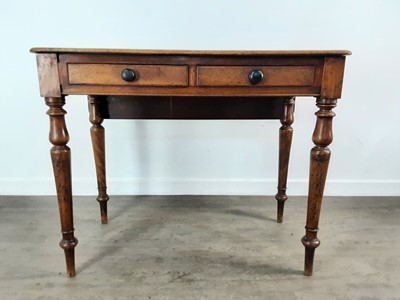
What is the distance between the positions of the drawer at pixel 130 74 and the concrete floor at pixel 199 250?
69 centimetres

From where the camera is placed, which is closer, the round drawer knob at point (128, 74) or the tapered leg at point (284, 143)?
the round drawer knob at point (128, 74)

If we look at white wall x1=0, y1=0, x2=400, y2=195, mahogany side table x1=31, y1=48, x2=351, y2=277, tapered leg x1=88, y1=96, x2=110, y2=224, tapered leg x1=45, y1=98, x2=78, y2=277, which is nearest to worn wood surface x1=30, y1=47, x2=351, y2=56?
mahogany side table x1=31, y1=48, x2=351, y2=277

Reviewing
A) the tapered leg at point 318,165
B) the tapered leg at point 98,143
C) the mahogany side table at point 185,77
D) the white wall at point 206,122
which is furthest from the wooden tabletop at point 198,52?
the white wall at point 206,122

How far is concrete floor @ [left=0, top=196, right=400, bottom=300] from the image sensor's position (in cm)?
103

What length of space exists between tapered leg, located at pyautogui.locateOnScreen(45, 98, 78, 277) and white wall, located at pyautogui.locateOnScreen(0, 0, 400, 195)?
77 centimetres

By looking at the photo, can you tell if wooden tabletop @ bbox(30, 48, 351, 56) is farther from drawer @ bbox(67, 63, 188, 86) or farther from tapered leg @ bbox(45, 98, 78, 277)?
tapered leg @ bbox(45, 98, 78, 277)

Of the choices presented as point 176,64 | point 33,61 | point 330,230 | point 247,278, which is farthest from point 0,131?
point 330,230

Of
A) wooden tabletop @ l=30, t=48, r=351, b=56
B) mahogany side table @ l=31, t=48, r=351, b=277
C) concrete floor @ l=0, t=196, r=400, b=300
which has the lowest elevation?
concrete floor @ l=0, t=196, r=400, b=300

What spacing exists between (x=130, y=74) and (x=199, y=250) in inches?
30.5

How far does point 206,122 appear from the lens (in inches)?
68.0

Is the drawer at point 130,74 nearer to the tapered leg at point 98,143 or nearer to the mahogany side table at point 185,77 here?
the mahogany side table at point 185,77

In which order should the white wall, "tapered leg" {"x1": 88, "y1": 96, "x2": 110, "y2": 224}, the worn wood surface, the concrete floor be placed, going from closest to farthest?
the worn wood surface → the concrete floor → "tapered leg" {"x1": 88, "y1": 96, "x2": 110, "y2": 224} → the white wall

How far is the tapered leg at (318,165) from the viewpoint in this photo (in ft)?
3.13

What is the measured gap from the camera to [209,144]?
1.76 meters
